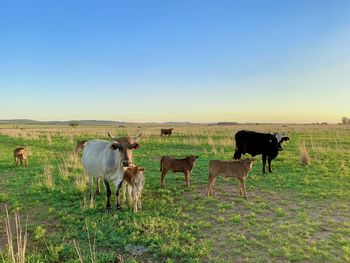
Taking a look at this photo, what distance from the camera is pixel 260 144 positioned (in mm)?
14844

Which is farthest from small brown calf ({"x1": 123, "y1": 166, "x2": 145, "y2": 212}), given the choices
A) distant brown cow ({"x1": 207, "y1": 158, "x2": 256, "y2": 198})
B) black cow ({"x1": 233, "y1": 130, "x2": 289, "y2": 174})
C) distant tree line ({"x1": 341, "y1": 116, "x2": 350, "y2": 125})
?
distant tree line ({"x1": 341, "y1": 116, "x2": 350, "y2": 125})

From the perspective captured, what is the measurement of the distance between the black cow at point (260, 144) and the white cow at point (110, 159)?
25.1ft

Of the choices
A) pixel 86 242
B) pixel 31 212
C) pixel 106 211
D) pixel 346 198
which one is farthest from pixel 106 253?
pixel 346 198

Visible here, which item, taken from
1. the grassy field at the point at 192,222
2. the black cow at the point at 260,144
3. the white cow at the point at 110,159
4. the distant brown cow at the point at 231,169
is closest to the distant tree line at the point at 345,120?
the black cow at the point at 260,144

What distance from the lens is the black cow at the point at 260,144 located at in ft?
47.9

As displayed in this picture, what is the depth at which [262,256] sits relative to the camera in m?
5.84

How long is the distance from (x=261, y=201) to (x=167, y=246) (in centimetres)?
433

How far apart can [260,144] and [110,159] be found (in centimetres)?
830

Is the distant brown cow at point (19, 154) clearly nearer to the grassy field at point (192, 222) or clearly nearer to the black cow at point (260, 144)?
the grassy field at point (192, 222)

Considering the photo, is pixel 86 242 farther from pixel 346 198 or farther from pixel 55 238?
pixel 346 198

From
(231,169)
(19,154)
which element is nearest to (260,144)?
(231,169)

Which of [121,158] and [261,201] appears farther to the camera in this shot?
[261,201]

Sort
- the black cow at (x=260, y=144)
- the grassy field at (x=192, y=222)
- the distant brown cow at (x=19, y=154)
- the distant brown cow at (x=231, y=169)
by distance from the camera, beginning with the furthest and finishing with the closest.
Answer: the distant brown cow at (x=19, y=154)
the black cow at (x=260, y=144)
the distant brown cow at (x=231, y=169)
the grassy field at (x=192, y=222)

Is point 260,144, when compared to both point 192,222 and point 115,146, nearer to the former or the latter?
point 192,222
